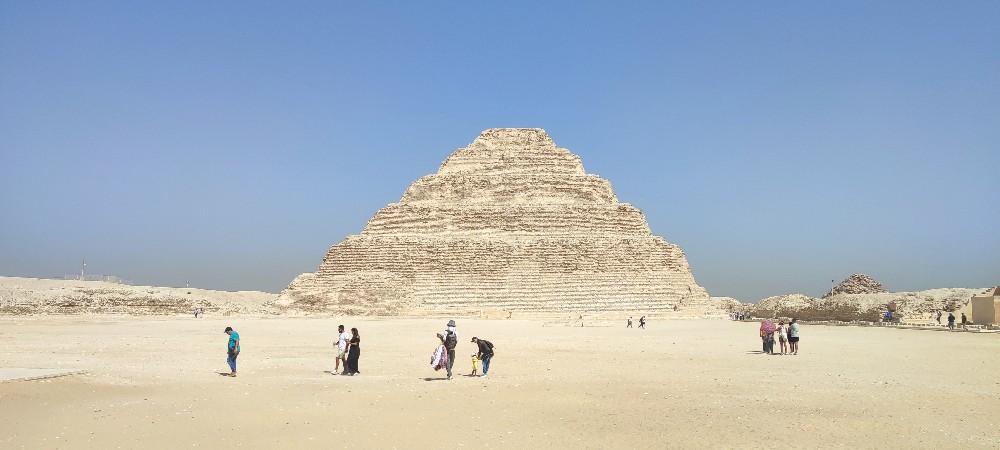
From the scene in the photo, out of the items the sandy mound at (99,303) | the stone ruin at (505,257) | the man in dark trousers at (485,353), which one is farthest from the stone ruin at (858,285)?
the man in dark trousers at (485,353)

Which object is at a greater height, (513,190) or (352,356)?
(513,190)

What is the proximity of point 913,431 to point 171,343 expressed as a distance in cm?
1862

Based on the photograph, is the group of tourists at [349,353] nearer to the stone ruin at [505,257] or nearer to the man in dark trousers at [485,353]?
the man in dark trousers at [485,353]

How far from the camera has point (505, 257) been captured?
162ft

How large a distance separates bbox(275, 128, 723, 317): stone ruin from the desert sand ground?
26720 mm

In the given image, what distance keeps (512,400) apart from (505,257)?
38.7m

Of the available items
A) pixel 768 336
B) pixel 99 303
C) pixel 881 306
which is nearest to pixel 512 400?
pixel 768 336

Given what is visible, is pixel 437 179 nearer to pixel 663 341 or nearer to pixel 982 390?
pixel 663 341

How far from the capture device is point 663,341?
2373cm

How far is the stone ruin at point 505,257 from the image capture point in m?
45.9

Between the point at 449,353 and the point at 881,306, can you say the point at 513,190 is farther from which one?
the point at 449,353

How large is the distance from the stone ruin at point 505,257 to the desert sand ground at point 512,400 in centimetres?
2672

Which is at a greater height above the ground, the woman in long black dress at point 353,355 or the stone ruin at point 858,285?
the stone ruin at point 858,285

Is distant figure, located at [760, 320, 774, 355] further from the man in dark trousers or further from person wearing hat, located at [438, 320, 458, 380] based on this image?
person wearing hat, located at [438, 320, 458, 380]
